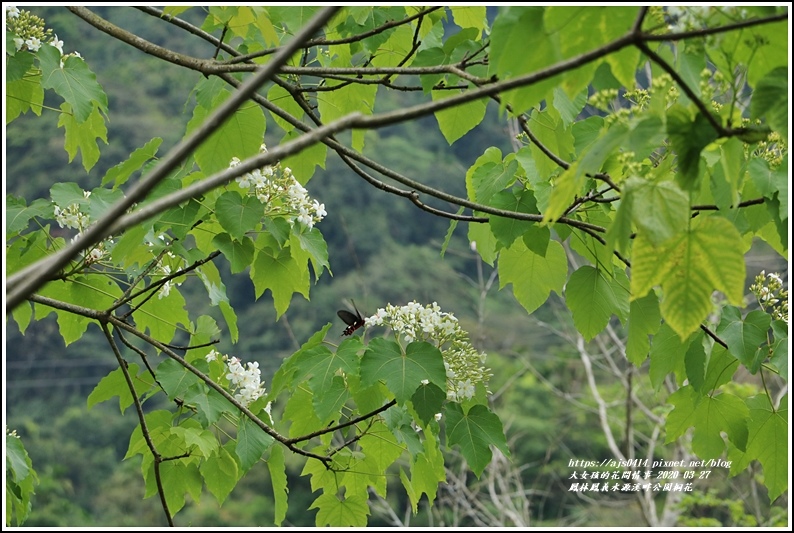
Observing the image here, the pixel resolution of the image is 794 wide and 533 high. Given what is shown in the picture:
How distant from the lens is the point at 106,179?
5.14ft

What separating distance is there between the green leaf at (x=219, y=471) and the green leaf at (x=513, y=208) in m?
0.71

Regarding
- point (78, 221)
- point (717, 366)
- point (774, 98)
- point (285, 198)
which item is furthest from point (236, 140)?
point (774, 98)

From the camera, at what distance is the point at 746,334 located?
127 cm

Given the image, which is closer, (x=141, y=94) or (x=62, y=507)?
(x=62, y=507)

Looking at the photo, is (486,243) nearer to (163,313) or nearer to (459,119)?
(459,119)

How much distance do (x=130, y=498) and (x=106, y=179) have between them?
42.9ft

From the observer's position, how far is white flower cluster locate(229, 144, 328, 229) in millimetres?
1445

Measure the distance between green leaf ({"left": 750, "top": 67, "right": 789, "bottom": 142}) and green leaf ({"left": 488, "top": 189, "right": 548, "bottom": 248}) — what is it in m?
0.56

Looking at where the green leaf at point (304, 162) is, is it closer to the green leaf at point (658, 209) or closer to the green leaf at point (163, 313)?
the green leaf at point (163, 313)

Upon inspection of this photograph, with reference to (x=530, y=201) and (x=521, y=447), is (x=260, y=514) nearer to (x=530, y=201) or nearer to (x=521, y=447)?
(x=521, y=447)

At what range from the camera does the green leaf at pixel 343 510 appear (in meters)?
1.52

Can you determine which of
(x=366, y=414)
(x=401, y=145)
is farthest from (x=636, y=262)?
(x=401, y=145)

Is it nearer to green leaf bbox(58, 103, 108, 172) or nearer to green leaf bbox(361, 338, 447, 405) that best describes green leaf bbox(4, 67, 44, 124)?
green leaf bbox(58, 103, 108, 172)

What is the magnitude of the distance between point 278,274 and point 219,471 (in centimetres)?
40
